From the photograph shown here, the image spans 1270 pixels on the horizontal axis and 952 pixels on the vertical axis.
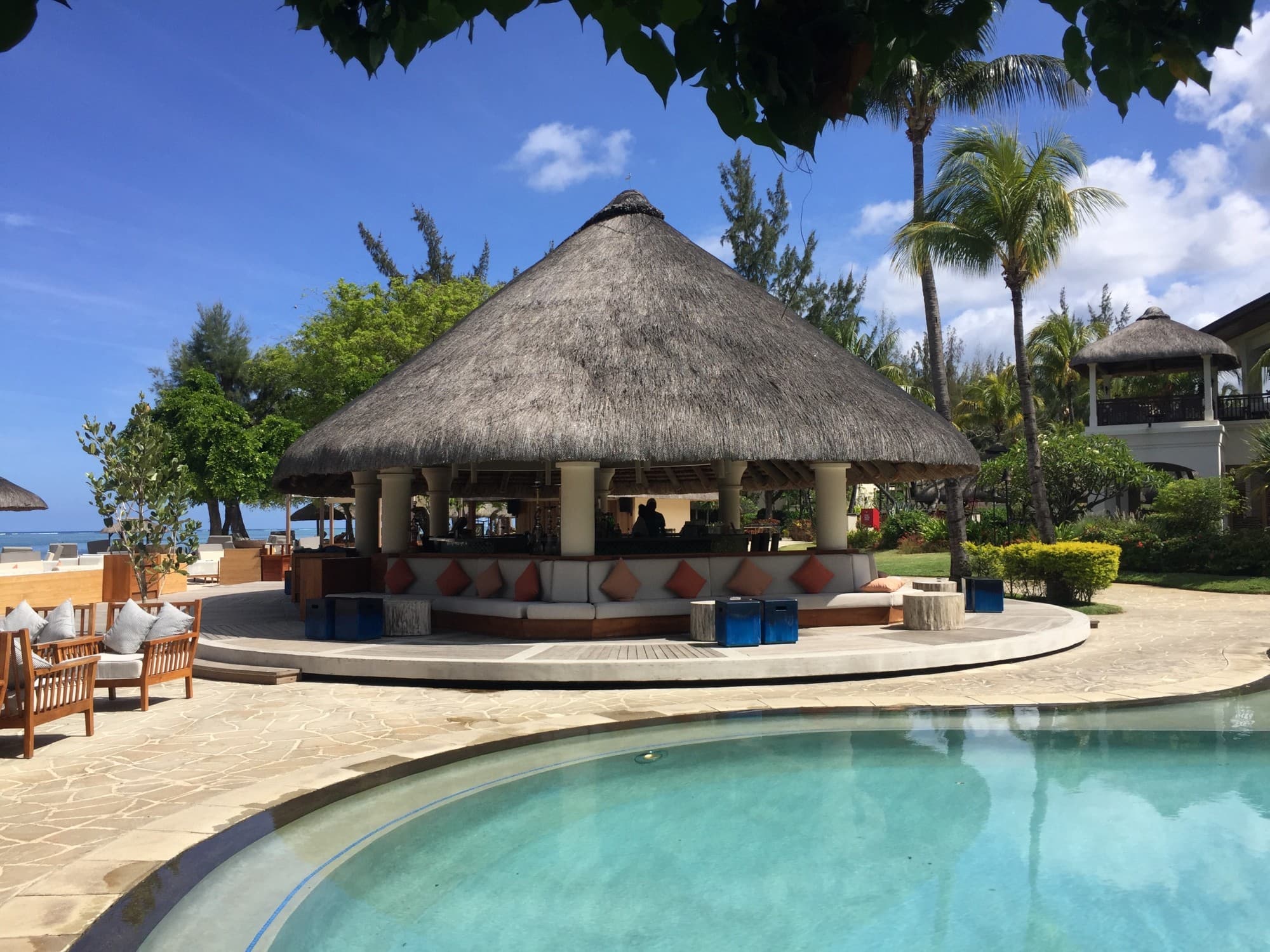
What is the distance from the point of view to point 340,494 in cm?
2248

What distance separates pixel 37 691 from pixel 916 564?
23.6m

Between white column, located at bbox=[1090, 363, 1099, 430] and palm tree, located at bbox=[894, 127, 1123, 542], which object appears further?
white column, located at bbox=[1090, 363, 1099, 430]

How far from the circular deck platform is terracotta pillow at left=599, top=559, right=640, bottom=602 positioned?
0.72 m

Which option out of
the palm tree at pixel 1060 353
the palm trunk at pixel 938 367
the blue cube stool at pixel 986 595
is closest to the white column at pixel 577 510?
the blue cube stool at pixel 986 595

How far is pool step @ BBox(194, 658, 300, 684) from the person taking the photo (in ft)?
35.6

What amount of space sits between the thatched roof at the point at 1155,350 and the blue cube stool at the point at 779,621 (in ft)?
80.1

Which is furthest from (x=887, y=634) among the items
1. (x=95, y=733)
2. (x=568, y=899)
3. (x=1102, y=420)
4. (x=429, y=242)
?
(x=429, y=242)

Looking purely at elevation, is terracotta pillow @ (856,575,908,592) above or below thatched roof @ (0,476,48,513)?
below

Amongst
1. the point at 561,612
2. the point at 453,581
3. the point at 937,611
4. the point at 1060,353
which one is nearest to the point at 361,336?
the point at 453,581

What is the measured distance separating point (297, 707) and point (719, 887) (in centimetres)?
572

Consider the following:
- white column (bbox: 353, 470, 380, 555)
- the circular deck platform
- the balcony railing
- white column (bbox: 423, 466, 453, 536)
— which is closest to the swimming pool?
the circular deck platform

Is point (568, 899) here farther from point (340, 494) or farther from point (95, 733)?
point (340, 494)

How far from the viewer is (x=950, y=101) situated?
21266mm

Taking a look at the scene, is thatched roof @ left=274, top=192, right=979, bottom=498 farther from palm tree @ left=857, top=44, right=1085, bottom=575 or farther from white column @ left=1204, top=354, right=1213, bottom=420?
white column @ left=1204, top=354, right=1213, bottom=420
